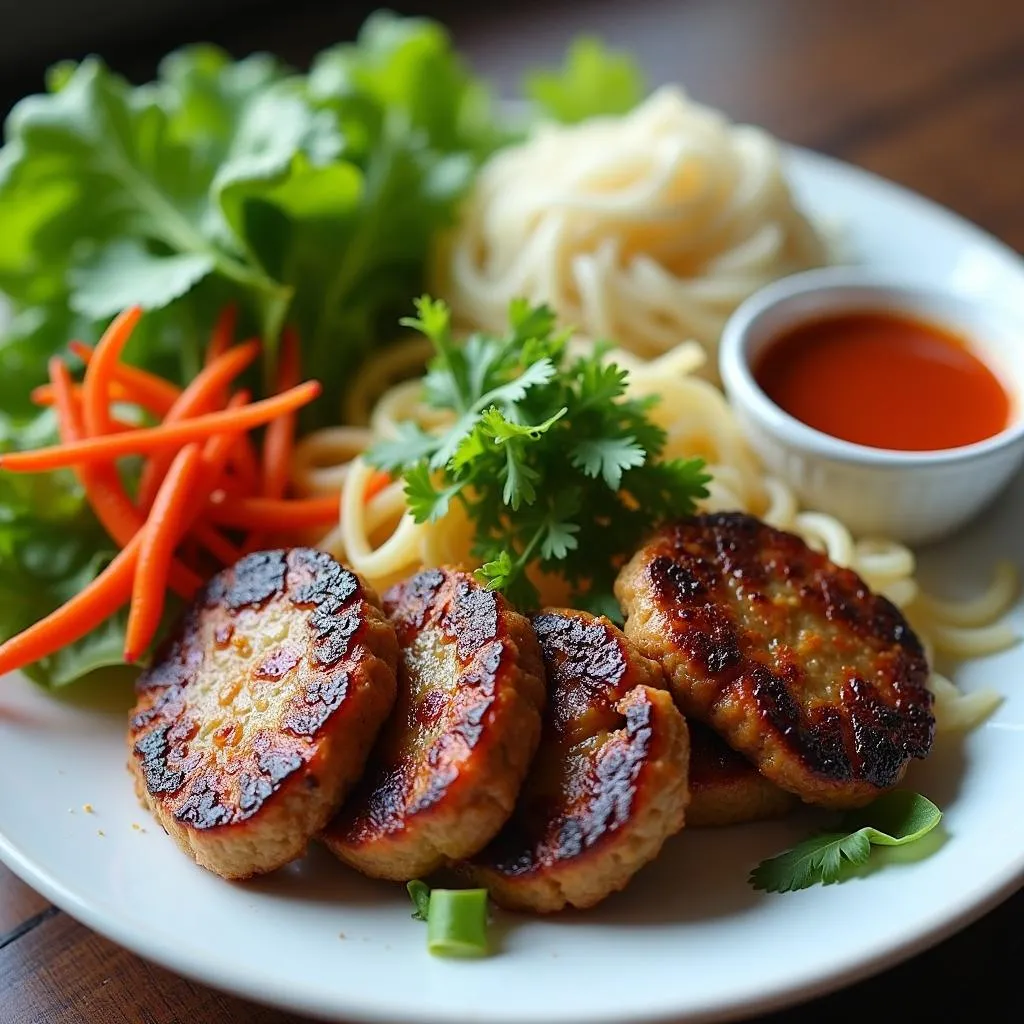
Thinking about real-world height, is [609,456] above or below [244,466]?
above

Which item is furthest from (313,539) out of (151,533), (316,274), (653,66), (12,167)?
(653,66)

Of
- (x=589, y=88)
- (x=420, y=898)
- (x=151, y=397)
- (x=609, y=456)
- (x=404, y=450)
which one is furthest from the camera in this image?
(x=589, y=88)

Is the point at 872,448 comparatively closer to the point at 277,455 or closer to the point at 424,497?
the point at 424,497

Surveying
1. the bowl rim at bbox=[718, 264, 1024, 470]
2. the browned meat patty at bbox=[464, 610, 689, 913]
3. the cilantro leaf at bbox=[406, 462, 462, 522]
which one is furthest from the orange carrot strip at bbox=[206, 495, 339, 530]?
the bowl rim at bbox=[718, 264, 1024, 470]

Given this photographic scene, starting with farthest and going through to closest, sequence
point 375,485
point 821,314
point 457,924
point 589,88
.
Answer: point 589,88 < point 821,314 < point 375,485 < point 457,924

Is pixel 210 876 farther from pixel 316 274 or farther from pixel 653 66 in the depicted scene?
pixel 653 66

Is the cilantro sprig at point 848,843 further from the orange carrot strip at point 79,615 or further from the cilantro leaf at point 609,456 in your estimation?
the orange carrot strip at point 79,615

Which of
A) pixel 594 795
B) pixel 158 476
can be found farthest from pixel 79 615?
pixel 594 795
